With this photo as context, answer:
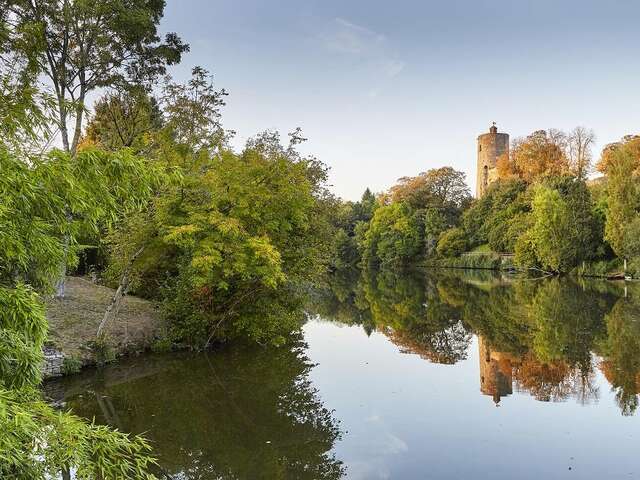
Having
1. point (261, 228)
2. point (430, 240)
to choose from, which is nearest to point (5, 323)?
point (261, 228)

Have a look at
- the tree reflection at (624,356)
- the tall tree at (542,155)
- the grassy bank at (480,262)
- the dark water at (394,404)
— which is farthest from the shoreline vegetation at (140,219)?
the tall tree at (542,155)

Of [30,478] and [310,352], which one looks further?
[310,352]

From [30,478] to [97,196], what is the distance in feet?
7.12

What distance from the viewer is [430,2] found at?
29.6 meters

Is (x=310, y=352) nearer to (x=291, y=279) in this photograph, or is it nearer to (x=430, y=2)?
(x=291, y=279)

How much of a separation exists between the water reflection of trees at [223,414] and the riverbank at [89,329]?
0.66 metres

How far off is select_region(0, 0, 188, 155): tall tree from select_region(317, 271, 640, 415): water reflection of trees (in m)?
13.3

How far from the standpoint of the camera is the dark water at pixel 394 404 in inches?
305

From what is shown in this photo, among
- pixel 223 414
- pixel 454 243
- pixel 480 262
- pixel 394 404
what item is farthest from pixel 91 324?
pixel 454 243

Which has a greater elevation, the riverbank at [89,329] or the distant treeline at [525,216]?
the distant treeline at [525,216]

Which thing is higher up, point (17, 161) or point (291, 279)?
point (17, 161)

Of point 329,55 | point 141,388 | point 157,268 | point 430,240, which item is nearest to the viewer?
point 141,388

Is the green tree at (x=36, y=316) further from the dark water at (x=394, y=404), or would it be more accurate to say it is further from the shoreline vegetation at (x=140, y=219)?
the dark water at (x=394, y=404)

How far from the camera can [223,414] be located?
9805mm
